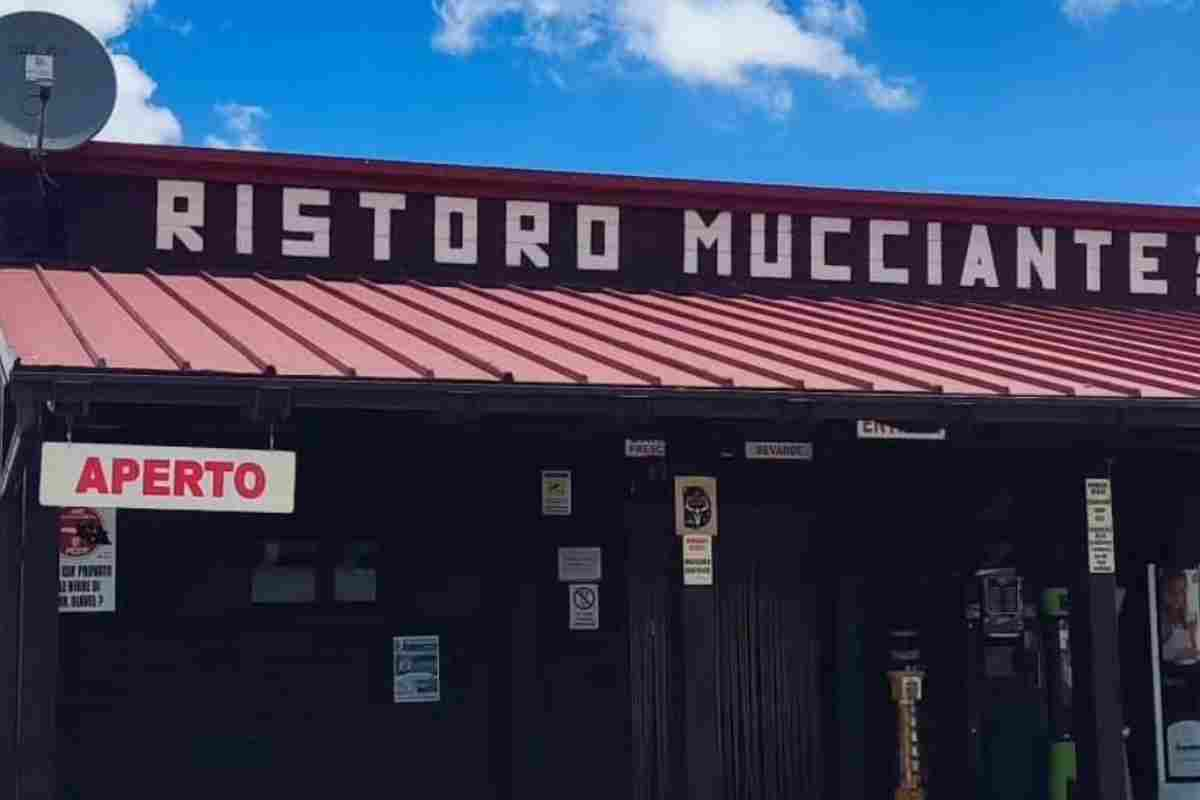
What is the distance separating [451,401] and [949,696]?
5311mm

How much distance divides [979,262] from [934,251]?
37 cm

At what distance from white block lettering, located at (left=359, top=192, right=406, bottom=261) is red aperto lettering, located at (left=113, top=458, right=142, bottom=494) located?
4.73 m

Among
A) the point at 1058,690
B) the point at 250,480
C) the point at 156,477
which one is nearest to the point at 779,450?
the point at 1058,690

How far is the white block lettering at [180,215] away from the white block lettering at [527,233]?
6.61 feet

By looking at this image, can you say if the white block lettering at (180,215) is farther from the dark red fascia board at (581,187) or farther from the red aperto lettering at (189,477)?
the red aperto lettering at (189,477)

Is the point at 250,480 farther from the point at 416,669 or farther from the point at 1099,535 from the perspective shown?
the point at 1099,535

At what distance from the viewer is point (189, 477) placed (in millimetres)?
7277

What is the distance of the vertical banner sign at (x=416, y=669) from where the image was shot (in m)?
10.5

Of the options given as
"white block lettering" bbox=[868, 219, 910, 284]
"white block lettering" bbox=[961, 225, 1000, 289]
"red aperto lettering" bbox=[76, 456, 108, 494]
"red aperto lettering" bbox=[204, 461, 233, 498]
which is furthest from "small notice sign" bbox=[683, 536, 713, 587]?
"white block lettering" bbox=[961, 225, 1000, 289]

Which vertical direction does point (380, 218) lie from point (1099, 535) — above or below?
above

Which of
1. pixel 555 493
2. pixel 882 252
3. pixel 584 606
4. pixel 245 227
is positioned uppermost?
pixel 882 252

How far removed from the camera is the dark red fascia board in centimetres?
1130

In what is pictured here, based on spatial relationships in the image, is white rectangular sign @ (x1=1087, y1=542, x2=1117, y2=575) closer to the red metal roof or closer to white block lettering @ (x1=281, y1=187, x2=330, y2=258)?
the red metal roof

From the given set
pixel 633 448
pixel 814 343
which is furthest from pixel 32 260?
pixel 814 343
